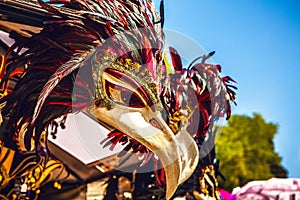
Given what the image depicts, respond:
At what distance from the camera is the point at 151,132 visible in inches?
37.1

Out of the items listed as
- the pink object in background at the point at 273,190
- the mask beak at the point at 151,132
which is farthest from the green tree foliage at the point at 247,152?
the mask beak at the point at 151,132

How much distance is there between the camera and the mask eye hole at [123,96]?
0.91 m

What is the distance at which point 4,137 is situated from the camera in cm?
107

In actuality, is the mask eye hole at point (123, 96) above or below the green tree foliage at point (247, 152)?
below

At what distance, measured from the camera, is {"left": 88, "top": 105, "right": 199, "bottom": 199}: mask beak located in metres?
0.92

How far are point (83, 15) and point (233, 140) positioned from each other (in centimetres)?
804

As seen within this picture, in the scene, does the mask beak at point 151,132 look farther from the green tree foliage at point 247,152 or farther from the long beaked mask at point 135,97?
the green tree foliage at point 247,152

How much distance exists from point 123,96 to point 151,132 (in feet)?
0.31

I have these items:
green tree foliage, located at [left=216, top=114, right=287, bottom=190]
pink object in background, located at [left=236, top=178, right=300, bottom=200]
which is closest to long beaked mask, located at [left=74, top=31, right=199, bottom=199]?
pink object in background, located at [left=236, top=178, right=300, bottom=200]

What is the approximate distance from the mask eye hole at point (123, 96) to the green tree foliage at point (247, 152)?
6.96 m

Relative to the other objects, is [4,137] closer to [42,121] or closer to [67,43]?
[42,121]

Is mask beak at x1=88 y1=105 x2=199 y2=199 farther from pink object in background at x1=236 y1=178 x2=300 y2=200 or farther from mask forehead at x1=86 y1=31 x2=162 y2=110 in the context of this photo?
pink object in background at x1=236 y1=178 x2=300 y2=200

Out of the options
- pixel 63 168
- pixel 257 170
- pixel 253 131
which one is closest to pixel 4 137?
pixel 63 168

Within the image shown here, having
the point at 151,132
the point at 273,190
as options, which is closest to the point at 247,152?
the point at 273,190
